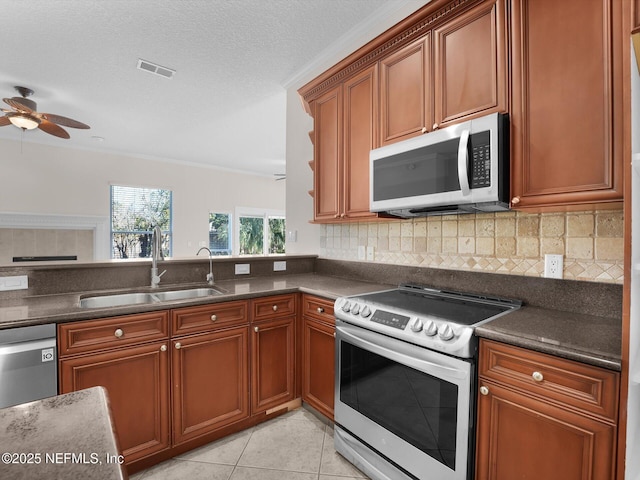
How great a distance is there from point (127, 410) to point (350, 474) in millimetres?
1211

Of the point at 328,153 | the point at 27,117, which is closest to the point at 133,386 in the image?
the point at 328,153

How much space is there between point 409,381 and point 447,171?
1.02 metres

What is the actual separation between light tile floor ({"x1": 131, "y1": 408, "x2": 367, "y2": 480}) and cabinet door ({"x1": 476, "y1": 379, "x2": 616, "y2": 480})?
81 centimetres

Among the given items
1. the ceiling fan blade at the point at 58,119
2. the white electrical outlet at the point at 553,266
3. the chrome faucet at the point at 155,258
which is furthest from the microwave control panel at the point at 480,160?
the ceiling fan blade at the point at 58,119

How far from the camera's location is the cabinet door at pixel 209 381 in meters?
1.83

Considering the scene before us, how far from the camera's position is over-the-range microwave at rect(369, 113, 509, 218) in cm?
147

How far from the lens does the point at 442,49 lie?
5.71 ft

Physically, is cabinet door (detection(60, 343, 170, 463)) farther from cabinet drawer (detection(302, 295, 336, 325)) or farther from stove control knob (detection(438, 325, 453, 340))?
stove control knob (detection(438, 325, 453, 340))

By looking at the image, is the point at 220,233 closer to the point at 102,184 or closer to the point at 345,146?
the point at 102,184

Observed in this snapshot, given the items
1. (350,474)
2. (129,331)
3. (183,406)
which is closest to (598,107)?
(350,474)

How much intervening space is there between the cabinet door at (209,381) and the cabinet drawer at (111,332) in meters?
0.14

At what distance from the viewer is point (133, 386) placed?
169 centimetres

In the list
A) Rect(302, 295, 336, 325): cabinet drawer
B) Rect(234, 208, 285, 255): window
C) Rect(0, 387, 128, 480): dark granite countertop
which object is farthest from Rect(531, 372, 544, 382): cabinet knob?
Rect(234, 208, 285, 255): window

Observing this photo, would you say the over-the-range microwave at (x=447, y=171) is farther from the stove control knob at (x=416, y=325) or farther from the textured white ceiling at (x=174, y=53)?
the textured white ceiling at (x=174, y=53)
